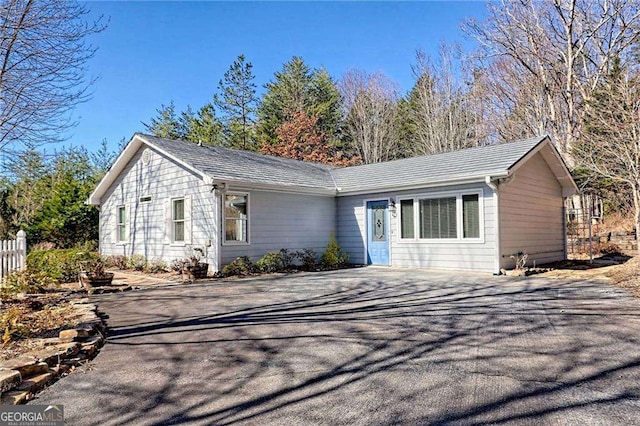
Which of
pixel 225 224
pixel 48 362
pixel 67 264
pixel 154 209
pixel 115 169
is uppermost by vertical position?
pixel 115 169

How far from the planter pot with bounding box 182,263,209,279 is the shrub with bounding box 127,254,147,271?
11.3 ft

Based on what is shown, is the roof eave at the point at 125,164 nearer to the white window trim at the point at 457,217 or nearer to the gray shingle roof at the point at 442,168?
the gray shingle roof at the point at 442,168

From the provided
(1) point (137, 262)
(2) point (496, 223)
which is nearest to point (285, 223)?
(1) point (137, 262)

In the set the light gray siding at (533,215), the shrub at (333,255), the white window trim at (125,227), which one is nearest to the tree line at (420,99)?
the light gray siding at (533,215)

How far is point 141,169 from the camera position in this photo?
46.8ft

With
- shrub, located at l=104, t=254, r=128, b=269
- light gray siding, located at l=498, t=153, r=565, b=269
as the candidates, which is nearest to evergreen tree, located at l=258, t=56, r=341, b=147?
shrub, located at l=104, t=254, r=128, b=269

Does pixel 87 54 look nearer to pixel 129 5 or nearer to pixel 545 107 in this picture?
pixel 129 5

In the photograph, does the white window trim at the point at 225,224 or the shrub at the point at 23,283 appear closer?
the shrub at the point at 23,283

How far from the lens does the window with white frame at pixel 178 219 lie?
1263 centimetres

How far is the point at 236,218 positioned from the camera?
11734mm

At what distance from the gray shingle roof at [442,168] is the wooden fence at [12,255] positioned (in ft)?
29.8

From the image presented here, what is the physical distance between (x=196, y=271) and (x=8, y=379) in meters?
7.51

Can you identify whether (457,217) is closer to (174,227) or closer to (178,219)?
(178,219)

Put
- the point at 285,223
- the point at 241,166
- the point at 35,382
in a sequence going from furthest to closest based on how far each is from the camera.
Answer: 1. the point at 241,166
2. the point at 285,223
3. the point at 35,382
